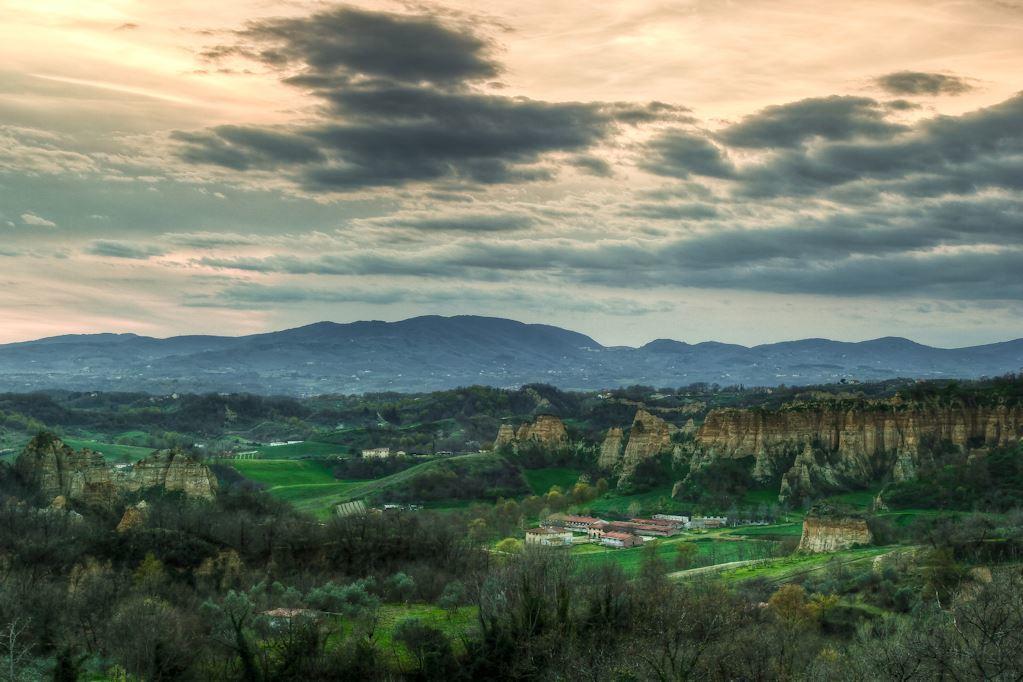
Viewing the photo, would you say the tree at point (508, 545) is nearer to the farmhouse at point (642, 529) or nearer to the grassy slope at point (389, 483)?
the farmhouse at point (642, 529)

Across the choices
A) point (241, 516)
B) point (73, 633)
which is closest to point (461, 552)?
point (241, 516)

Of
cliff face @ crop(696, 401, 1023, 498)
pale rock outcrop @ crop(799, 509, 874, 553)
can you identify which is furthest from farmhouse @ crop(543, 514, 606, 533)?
pale rock outcrop @ crop(799, 509, 874, 553)

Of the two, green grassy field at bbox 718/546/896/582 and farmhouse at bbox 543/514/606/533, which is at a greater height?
green grassy field at bbox 718/546/896/582

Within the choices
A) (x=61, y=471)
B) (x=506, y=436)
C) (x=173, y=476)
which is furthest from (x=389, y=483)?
(x=61, y=471)

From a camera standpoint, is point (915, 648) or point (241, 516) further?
→ point (241, 516)

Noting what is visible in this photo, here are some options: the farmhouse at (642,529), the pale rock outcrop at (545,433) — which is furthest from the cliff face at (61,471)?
the pale rock outcrop at (545,433)

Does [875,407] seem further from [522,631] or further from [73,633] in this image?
[73,633]

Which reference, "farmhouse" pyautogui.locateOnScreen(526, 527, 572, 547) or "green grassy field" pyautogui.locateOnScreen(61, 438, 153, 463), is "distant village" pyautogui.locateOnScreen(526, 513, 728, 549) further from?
"green grassy field" pyautogui.locateOnScreen(61, 438, 153, 463)
